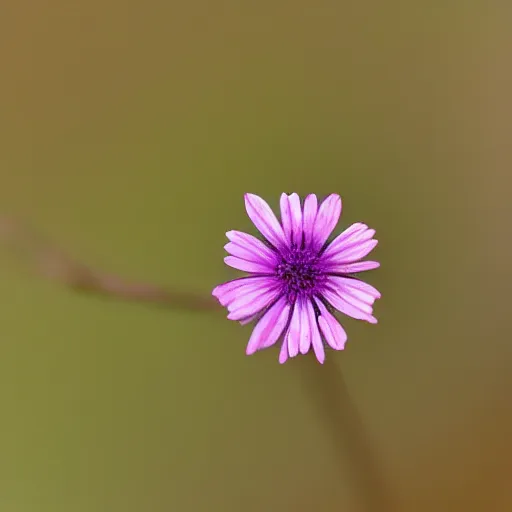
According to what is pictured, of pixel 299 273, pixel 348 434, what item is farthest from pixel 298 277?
pixel 348 434

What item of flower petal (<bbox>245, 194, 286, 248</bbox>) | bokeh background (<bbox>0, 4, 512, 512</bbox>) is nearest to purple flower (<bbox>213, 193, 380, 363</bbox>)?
flower petal (<bbox>245, 194, 286, 248</bbox>)

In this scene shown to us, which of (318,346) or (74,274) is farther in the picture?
(74,274)

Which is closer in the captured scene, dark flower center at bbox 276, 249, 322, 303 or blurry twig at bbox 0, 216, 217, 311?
dark flower center at bbox 276, 249, 322, 303

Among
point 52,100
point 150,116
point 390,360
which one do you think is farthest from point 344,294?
point 52,100

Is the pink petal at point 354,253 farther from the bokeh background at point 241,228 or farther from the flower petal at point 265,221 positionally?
the bokeh background at point 241,228

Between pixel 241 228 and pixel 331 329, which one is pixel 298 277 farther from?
pixel 241 228

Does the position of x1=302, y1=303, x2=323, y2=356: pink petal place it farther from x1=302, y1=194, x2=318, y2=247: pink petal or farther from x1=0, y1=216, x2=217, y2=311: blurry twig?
x1=0, y1=216, x2=217, y2=311: blurry twig

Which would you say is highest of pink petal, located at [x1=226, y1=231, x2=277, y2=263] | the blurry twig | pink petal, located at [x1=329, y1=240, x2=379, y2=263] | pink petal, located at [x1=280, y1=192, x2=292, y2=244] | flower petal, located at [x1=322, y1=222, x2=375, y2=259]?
the blurry twig
